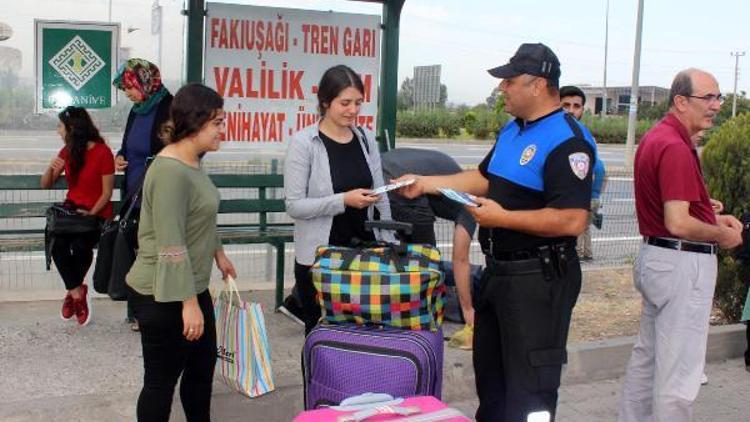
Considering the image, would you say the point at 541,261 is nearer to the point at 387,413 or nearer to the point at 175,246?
the point at 387,413

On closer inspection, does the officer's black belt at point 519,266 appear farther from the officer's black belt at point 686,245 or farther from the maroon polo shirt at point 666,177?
the officer's black belt at point 686,245

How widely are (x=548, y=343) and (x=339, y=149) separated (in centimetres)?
138

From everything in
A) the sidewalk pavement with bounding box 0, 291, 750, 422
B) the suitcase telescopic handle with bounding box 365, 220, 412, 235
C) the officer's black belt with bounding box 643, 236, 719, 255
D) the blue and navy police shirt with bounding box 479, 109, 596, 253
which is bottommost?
the sidewalk pavement with bounding box 0, 291, 750, 422

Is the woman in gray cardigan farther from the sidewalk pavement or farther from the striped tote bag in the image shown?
the sidewalk pavement

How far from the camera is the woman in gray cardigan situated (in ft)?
11.8

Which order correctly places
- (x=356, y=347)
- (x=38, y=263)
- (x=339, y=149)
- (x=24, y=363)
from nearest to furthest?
(x=356, y=347) < (x=339, y=149) < (x=24, y=363) < (x=38, y=263)

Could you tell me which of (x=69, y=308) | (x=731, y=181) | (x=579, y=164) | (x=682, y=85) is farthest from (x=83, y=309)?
(x=731, y=181)

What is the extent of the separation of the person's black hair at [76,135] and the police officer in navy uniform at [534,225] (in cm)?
296

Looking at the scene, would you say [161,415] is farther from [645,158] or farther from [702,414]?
[702,414]

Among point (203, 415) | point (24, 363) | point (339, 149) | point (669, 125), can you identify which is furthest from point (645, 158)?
point (24, 363)

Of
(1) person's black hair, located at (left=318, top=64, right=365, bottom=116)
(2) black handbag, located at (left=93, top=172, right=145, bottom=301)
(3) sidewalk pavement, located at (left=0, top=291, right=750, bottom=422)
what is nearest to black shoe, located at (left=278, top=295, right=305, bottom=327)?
(3) sidewalk pavement, located at (left=0, top=291, right=750, bottom=422)

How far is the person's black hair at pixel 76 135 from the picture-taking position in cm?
492

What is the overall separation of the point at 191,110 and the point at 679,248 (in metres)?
2.20

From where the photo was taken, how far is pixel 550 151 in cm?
280
